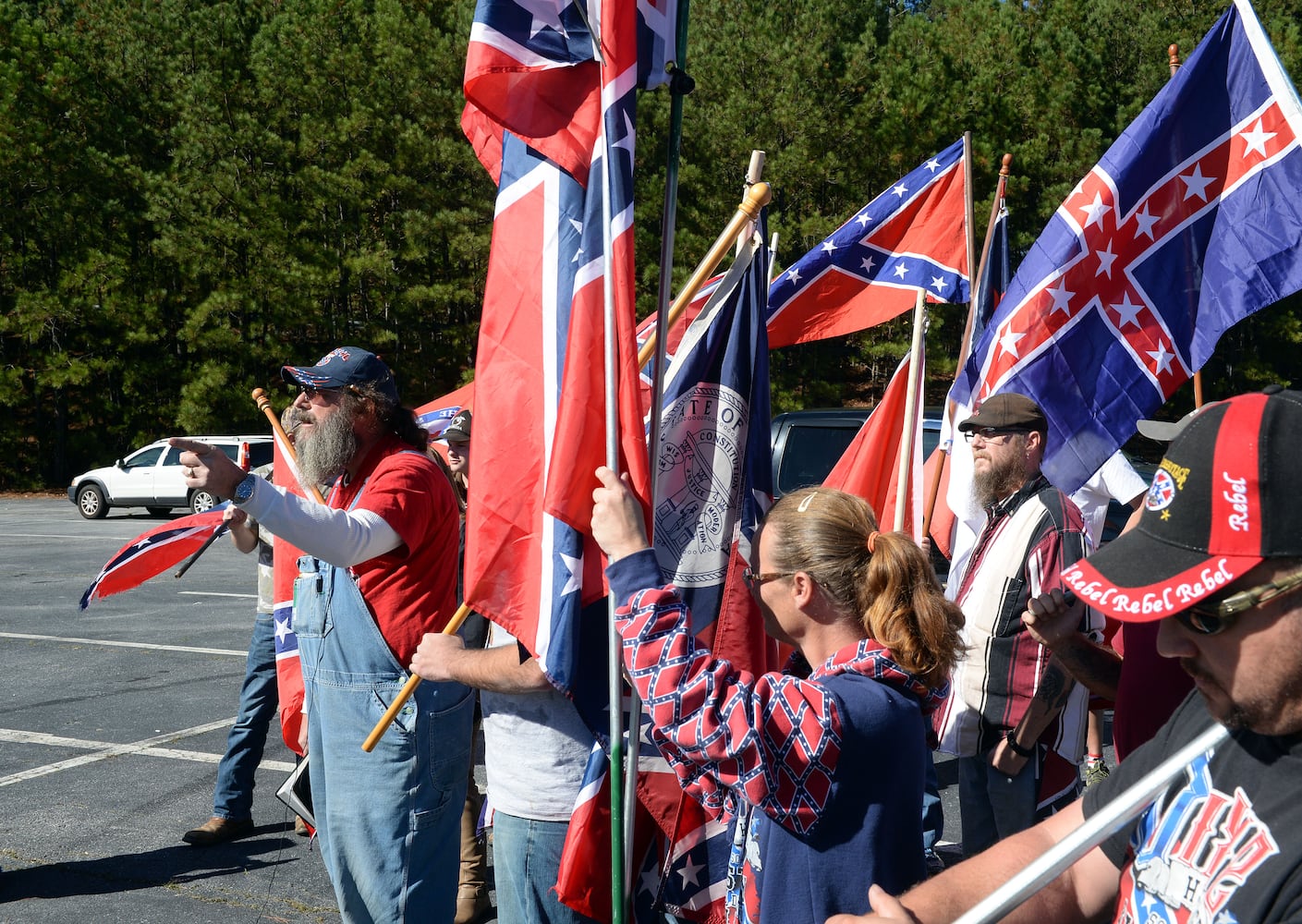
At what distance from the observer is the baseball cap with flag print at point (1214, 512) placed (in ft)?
4.50

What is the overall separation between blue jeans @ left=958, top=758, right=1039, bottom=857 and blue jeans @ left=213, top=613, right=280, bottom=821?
303 cm

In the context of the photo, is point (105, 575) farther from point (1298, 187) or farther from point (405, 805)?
point (1298, 187)

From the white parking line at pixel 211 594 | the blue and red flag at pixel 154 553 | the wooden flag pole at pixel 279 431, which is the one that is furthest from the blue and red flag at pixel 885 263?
the white parking line at pixel 211 594

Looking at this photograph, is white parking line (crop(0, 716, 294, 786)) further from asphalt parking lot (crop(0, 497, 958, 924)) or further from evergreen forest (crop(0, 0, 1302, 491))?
evergreen forest (crop(0, 0, 1302, 491))

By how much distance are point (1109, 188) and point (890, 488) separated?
5.63 ft

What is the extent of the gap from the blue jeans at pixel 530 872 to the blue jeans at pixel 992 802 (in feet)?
5.76

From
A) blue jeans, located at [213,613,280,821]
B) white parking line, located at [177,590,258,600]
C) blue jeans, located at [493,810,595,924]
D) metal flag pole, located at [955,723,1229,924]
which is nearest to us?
metal flag pole, located at [955,723,1229,924]

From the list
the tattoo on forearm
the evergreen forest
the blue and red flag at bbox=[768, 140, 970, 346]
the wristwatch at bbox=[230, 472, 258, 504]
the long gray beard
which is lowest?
the tattoo on forearm

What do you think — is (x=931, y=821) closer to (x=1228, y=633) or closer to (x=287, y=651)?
(x=287, y=651)

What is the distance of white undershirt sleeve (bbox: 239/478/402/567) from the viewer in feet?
9.71

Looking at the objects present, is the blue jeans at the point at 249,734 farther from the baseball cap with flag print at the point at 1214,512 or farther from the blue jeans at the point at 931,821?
the baseball cap with flag print at the point at 1214,512

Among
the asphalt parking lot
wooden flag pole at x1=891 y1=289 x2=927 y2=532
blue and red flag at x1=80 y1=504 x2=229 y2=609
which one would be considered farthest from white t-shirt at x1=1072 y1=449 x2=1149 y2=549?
blue and red flag at x1=80 y1=504 x2=229 y2=609

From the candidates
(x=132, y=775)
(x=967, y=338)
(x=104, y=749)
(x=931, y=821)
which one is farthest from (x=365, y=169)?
(x=931, y=821)

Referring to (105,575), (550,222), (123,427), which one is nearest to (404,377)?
(123,427)
